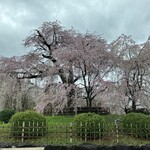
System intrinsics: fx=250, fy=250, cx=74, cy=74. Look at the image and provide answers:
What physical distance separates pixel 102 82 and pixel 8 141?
6053 millimetres

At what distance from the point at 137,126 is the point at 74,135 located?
7.98 ft

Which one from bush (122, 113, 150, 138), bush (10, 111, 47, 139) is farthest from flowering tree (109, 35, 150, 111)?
bush (10, 111, 47, 139)

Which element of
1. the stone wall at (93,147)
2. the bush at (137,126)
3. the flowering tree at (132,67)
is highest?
the flowering tree at (132,67)

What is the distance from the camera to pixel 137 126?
9.44m

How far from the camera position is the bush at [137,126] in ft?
30.5

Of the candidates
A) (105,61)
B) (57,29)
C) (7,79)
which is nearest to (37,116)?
(105,61)

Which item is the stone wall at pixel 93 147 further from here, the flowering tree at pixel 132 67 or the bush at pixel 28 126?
the flowering tree at pixel 132 67

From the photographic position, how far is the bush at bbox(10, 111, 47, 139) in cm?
873

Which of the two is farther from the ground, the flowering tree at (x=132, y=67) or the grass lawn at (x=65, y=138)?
the flowering tree at (x=132, y=67)

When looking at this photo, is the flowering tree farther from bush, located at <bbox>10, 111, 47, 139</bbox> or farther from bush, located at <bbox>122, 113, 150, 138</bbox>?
bush, located at <bbox>10, 111, 47, 139</bbox>

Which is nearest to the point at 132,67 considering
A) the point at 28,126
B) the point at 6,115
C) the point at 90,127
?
the point at 90,127

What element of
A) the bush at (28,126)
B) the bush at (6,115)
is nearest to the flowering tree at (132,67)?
the bush at (28,126)

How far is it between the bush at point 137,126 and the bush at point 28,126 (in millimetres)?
3100

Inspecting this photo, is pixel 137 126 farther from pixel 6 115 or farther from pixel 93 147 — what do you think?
pixel 6 115
